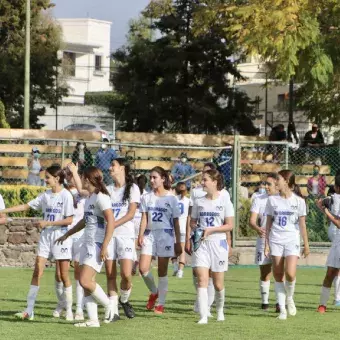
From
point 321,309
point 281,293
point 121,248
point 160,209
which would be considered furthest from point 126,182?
point 321,309

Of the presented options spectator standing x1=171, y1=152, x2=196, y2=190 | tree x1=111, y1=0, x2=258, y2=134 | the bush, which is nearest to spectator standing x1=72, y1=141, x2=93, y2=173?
the bush

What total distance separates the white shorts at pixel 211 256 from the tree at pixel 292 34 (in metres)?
14.0

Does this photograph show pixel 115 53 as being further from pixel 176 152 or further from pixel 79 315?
pixel 79 315

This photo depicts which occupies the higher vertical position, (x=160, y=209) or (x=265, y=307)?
(x=160, y=209)

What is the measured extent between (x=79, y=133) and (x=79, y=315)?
2080 centimetres

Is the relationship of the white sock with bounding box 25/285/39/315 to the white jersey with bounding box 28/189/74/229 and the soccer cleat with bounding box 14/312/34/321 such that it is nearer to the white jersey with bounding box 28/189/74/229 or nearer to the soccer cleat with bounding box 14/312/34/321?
the soccer cleat with bounding box 14/312/34/321

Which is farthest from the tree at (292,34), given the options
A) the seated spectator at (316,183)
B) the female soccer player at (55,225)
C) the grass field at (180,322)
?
the female soccer player at (55,225)

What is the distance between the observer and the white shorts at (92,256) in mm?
12742

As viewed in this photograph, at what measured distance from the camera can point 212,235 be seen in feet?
45.0

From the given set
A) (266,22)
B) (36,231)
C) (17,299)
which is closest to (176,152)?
(266,22)

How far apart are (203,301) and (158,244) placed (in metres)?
2.05

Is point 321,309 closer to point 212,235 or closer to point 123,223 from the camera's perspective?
point 212,235

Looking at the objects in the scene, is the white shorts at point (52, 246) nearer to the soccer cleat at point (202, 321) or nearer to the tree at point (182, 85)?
the soccer cleat at point (202, 321)

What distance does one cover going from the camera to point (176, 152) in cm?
2827
